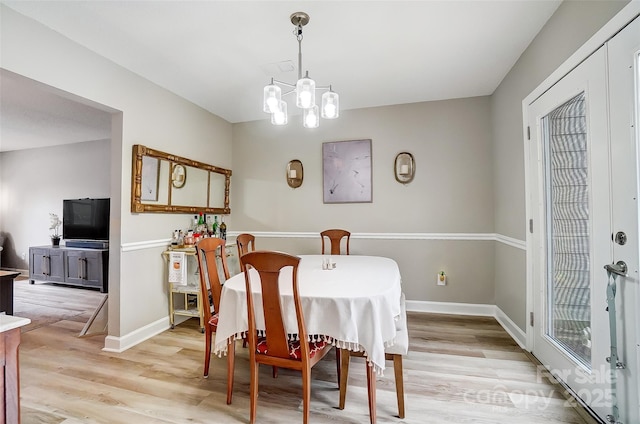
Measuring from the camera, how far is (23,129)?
4.44 m

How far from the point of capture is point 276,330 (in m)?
1.50

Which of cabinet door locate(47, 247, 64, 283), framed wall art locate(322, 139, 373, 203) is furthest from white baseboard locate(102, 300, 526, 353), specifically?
cabinet door locate(47, 247, 64, 283)

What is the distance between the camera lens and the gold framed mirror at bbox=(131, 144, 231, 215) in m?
2.69

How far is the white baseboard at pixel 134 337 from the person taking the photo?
2.51m

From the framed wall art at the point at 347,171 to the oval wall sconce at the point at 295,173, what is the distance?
0.33 metres

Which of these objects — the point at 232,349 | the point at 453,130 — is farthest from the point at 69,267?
the point at 453,130

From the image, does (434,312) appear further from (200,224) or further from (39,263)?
(39,263)

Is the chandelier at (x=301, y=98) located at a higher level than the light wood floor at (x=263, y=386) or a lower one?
higher

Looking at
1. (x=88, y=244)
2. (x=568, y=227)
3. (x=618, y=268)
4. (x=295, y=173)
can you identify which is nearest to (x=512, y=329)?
(x=568, y=227)

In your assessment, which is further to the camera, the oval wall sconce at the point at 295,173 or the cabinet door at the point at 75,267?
the cabinet door at the point at 75,267

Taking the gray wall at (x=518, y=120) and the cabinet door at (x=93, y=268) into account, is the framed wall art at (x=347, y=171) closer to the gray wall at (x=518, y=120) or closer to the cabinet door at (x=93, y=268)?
the gray wall at (x=518, y=120)

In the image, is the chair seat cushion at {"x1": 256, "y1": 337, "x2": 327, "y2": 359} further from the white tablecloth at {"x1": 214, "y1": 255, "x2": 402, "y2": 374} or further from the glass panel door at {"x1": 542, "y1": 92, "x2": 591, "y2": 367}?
→ the glass panel door at {"x1": 542, "y1": 92, "x2": 591, "y2": 367}

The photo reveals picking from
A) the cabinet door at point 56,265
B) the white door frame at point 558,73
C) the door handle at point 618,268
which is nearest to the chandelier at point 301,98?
the white door frame at point 558,73

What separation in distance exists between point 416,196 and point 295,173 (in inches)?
63.4
